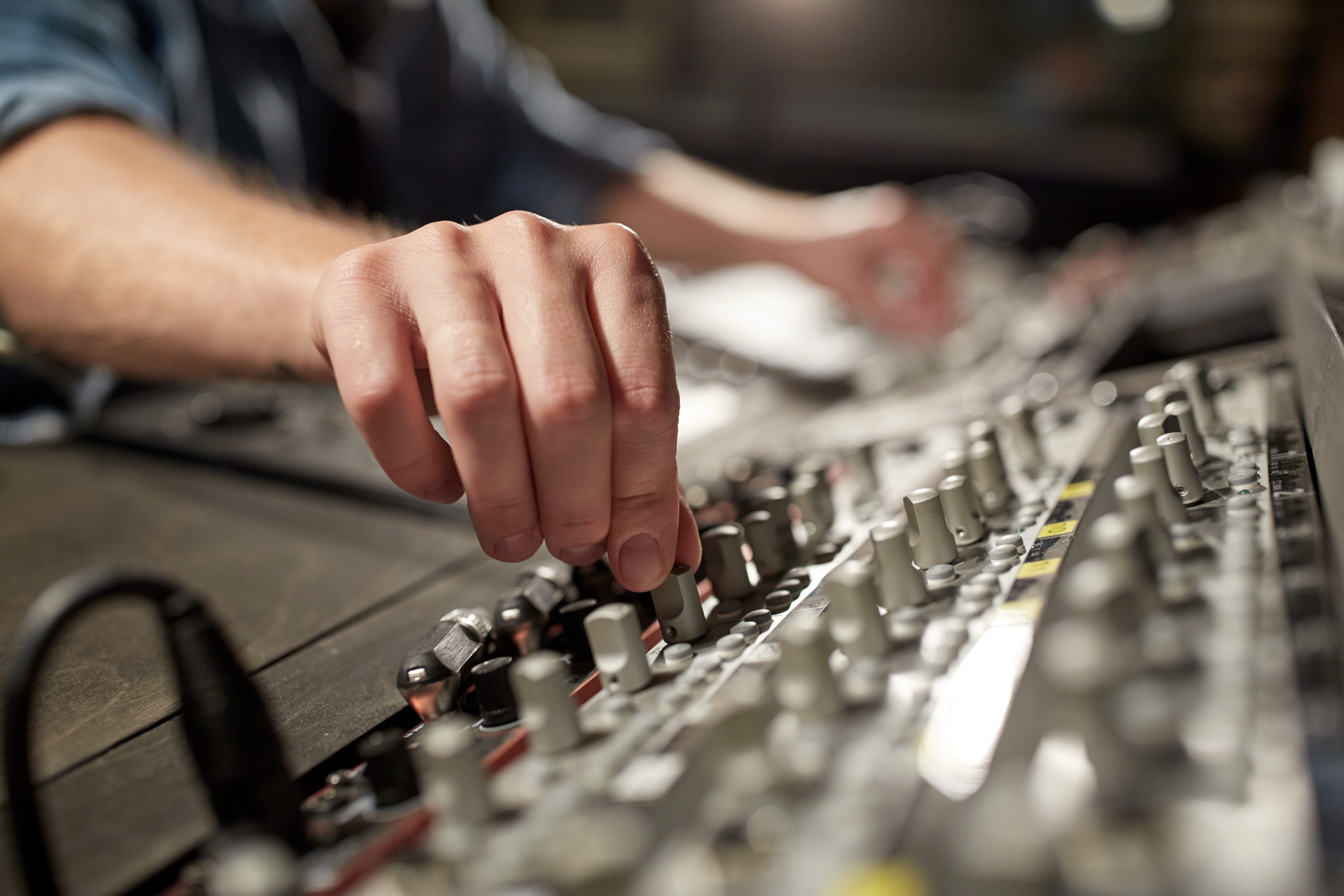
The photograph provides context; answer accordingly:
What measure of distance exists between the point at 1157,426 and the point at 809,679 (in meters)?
0.28

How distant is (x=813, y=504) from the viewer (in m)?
0.53

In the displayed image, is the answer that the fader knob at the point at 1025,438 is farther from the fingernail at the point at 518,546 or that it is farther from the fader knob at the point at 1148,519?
the fingernail at the point at 518,546

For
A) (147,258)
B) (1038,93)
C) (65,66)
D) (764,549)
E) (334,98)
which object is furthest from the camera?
(1038,93)

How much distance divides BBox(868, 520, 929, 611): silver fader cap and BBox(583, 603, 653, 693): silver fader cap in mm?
105

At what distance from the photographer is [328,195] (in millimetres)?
1428

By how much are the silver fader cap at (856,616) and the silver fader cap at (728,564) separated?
0.12m

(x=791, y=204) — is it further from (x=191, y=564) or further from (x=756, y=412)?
(x=191, y=564)

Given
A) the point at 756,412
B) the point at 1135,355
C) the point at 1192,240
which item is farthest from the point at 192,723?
the point at 1192,240

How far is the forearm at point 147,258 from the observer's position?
1.90 ft

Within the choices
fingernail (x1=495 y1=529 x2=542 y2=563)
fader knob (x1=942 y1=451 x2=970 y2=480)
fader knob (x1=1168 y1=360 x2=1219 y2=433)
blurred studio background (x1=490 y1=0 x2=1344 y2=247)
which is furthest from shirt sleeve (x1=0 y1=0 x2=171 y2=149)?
blurred studio background (x1=490 y1=0 x2=1344 y2=247)

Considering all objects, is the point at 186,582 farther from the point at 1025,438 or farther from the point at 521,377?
the point at 1025,438

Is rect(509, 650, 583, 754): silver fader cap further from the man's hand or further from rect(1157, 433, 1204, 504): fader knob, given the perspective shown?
→ rect(1157, 433, 1204, 504): fader knob

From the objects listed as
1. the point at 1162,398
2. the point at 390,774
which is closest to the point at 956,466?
the point at 1162,398

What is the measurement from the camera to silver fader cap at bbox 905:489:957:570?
41 centimetres
